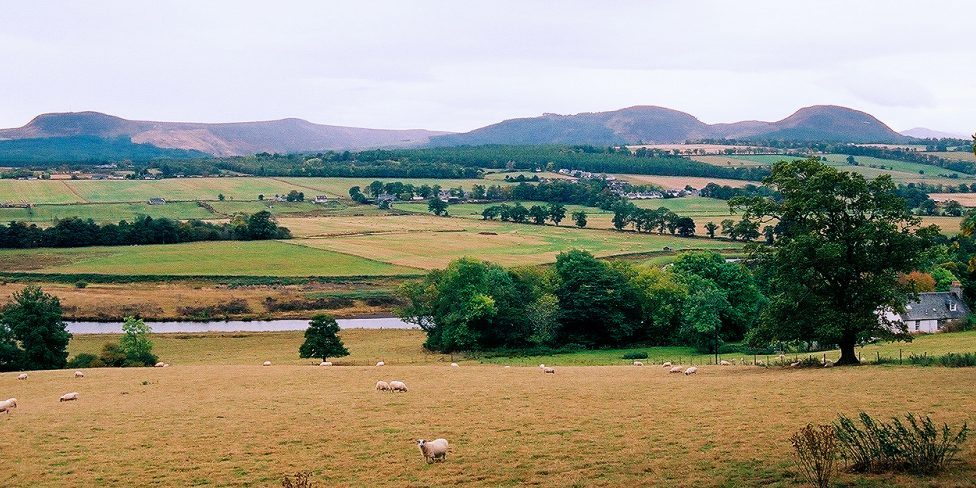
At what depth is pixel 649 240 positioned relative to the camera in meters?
146

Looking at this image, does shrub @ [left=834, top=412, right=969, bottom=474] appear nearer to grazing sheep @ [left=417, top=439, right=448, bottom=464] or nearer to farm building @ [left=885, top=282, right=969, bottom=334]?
grazing sheep @ [left=417, top=439, right=448, bottom=464]

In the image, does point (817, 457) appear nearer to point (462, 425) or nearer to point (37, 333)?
point (462, 425)

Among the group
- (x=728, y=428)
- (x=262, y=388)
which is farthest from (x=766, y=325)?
(x=262, y=388)

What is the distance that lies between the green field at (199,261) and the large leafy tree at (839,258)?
76669 mm

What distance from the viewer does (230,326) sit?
88875mm

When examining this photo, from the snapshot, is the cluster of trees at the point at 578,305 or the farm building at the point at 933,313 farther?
the farm building at the point at 933,313

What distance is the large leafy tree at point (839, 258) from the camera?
127 feet

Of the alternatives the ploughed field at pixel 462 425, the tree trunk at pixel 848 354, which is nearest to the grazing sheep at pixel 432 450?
the ploughed field at pixel 462 425

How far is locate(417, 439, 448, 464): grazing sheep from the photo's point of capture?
859 inches

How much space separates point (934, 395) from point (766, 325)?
12956 mm

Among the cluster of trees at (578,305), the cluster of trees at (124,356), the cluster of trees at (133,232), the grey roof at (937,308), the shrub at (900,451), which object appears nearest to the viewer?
the shrub at (900,451)

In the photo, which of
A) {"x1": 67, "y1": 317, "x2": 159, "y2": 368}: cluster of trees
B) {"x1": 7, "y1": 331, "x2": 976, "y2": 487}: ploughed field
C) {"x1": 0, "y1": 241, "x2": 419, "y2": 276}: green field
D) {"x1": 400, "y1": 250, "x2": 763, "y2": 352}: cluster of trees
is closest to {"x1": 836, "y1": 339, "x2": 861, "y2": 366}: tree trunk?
{"x1": 7, "y1": 331, "x2": 976, "y2": 487}: ploughed field

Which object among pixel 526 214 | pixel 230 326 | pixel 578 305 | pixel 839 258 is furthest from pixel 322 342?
pixel 526 214

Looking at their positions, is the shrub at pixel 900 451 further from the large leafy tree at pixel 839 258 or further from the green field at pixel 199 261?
the green field at pixel 199 261
